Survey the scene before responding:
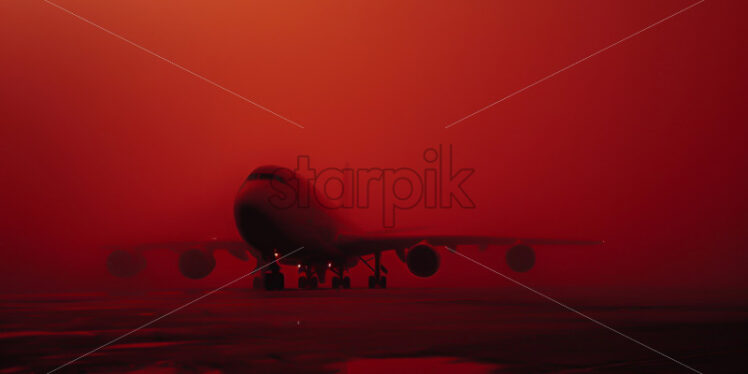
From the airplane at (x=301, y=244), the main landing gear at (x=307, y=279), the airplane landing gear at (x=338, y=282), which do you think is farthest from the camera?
the airplane landing gear at (x=338, y=282)

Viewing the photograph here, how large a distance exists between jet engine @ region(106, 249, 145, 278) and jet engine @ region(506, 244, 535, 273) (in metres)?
15.6

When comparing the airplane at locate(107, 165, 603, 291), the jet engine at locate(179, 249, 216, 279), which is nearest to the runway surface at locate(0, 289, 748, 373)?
the airplane at locate(107, 165, 603, 291)

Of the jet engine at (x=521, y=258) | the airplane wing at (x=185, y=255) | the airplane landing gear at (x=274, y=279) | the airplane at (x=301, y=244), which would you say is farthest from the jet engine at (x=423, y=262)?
the airplane wing at (x=185, y=255)

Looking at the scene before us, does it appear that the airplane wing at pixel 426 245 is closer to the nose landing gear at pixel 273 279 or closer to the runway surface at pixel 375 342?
the nose landing gear at pixel 273 279

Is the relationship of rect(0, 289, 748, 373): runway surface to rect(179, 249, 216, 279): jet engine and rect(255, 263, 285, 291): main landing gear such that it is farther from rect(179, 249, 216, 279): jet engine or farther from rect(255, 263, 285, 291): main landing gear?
rect(179, 249, 216, 279): jet engine

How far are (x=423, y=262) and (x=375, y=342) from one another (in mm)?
17956

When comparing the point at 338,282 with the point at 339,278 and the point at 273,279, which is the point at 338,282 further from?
the point at 273,279

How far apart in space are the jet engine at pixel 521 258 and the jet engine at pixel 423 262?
17.6 feet

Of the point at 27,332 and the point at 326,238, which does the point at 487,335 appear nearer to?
the point at 27,332

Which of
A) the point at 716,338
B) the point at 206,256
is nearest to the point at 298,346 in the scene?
the point at 716,338

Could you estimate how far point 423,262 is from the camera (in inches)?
1082

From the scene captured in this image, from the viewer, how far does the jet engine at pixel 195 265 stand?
30.7 m

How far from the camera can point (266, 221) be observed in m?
24.0

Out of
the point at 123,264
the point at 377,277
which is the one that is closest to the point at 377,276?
the point at 377,277
